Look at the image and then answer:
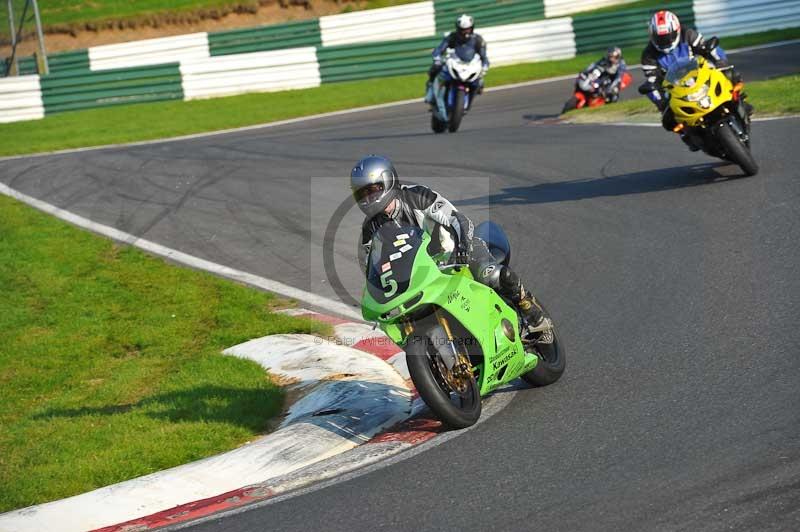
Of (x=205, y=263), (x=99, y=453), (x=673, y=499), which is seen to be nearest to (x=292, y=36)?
(x=205, y=263)

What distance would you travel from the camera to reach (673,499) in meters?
4.69

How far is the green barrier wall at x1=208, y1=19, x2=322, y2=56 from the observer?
106 feet

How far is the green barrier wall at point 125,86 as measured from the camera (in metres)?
27.4

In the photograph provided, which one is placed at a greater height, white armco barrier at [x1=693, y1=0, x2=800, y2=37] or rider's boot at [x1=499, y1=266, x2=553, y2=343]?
white armco barrier at [x1=693, y1=0, x2=800, y2=37]

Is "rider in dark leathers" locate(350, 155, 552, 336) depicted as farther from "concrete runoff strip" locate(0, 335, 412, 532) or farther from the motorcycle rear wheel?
the motorcycle rear wheel

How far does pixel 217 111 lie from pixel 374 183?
19848 mm

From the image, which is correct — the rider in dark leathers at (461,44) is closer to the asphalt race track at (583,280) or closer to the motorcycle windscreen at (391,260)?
the asphalt race track at (583,280)

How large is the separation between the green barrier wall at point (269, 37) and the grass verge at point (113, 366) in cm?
2030

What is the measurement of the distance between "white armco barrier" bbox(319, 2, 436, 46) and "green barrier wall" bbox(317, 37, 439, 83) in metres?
3.43

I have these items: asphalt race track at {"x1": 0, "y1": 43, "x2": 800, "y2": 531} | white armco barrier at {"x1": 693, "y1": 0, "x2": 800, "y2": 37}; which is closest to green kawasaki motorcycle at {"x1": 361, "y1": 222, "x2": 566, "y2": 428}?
asphalt race track at {"x1": 0, "y1": 43, "x2": 800, "y2": 531}

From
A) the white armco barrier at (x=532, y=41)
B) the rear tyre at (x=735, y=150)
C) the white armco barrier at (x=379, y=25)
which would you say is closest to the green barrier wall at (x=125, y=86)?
the white armco barrier at (x=379, y=25)

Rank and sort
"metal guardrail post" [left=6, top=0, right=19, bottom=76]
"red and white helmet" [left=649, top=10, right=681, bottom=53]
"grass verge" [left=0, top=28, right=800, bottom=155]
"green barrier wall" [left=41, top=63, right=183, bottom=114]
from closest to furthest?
1. "red and white helmet" [left=649, top=10, right=681, bottom=53]
2. "grass verge" [left=0, top=28, right=800, bottom=155]
3. "green barrier wall" [left=41, top=63, right=183, bottom=114]
4. "metal guardrail post" [left=6, top=0, right=19, bottom=76]

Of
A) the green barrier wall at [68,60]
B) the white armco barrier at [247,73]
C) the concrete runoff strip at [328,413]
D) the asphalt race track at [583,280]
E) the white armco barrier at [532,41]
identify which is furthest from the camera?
the green barrier wall at [68,60]

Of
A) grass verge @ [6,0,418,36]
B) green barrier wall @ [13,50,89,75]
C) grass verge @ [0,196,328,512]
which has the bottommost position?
grass verge @ [0,196,328,512]
